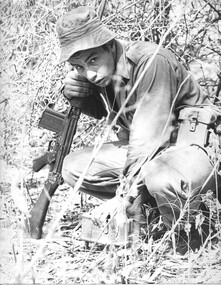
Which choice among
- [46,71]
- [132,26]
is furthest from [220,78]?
[46,71]

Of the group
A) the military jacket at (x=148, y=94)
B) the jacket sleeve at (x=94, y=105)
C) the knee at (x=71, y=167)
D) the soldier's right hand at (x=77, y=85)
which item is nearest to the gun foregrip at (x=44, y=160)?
the knee at (x=71, y=167)

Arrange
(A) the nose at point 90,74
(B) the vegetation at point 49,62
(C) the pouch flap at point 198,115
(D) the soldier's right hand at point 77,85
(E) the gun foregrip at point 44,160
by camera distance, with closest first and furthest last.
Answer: (A) the nose at point 90,74 < (C) the pouch flap at point 198,115 < (D) the soldier's right hand at point 77,85 < (E) the gun foregrip at point 44,160 < (B) the vegetation at point 49,62

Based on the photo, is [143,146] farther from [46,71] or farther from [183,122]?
[46,71]

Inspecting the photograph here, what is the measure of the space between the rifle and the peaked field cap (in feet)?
2.10

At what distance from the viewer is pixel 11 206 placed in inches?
208

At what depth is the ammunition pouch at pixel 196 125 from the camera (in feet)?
14.5

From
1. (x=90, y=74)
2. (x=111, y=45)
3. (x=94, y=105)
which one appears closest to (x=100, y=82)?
(x=90, y=74)

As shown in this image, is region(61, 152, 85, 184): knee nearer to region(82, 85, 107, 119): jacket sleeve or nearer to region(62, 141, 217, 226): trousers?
region(82, 85, 107, 119): jacket sleeve

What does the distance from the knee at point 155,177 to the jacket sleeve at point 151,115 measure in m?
0.07

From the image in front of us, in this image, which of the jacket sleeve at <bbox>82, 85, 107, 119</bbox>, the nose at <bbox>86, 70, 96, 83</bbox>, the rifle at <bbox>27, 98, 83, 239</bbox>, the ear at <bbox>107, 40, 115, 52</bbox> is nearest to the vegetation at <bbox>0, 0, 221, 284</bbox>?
the rifle at <bbox>27, 98, 83, 239</bbox>

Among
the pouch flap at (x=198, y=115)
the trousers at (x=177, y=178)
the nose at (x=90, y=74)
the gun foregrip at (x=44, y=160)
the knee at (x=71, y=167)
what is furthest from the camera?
the gun foregrip at (x=44, y=160)

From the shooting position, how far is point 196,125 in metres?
4.45

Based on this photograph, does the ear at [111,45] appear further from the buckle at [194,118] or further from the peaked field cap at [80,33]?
the buckle at [194,118]

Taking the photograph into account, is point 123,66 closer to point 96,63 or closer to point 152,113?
point 96,63
